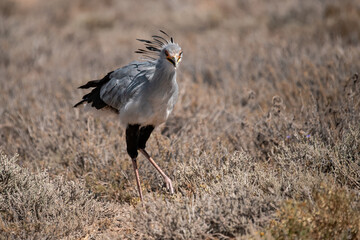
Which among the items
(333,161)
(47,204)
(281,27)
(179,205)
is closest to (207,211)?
(179,205)

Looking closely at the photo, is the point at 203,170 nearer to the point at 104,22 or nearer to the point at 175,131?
the point at 175,131

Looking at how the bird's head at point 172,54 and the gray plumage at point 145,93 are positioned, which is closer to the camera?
the bird's head at point 172,54

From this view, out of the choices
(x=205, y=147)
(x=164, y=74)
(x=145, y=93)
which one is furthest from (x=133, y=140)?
(x=205, y=147)

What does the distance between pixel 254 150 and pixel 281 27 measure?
7780mm

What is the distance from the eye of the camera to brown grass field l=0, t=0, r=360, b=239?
120 inches

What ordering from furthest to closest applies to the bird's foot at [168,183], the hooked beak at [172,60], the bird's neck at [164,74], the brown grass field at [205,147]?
the bird's foot at [168,183], the bird's neck at [164,74], the hooked beak at [172,60], the brown grass field at [205,147]

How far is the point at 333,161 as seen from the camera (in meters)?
3.52

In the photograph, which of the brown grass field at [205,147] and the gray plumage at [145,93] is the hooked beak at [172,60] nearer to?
the gray plumage at [145,93]

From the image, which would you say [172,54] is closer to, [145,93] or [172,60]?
[172,60]

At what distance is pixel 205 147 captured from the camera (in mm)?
4660

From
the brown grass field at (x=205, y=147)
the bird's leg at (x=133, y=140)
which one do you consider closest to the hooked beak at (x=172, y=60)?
the bird's leg at (x=133, y=140)

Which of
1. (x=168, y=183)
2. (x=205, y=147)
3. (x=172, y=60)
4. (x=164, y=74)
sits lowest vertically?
(x=168, y=183)

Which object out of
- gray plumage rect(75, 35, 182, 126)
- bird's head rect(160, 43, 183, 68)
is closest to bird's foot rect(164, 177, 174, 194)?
gray plumage rect(75, 35, 182, 126)

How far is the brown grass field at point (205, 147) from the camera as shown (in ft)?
9.96
